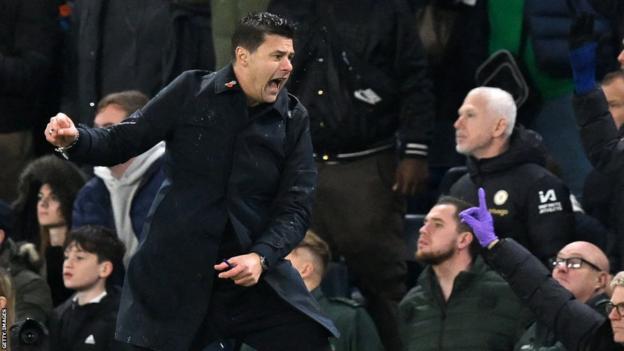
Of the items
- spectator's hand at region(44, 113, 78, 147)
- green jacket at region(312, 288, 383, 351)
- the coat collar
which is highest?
the coat collar

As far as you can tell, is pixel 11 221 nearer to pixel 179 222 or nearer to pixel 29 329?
pixel 29 329

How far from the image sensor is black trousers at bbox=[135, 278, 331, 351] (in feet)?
24.5

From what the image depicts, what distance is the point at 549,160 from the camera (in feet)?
34.6

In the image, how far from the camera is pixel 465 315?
383 inches

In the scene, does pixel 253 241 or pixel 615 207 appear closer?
pixel 253 241

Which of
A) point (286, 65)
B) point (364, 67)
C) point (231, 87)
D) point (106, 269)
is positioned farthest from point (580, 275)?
point (106, 269)

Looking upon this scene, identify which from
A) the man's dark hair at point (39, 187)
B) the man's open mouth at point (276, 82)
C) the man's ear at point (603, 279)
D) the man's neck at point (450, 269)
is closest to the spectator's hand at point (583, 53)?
the man's ear at point (603, 279)

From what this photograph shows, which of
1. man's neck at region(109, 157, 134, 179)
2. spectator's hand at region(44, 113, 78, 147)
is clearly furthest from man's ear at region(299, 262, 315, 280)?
spectator's hand at region(44, 113, 78, 147)

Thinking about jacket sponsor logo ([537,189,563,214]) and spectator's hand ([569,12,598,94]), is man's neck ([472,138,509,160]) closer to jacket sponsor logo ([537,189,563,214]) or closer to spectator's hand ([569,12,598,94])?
jacket sponsor logo ([537,189,563,214])

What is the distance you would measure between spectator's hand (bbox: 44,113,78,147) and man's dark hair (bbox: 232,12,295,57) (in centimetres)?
81

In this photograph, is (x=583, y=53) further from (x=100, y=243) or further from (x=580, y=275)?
(x=100, y=243)

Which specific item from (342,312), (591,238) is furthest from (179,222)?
(591,238)

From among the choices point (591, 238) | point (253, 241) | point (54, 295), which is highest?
point (253, 241)

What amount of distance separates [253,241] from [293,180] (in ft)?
1.01
